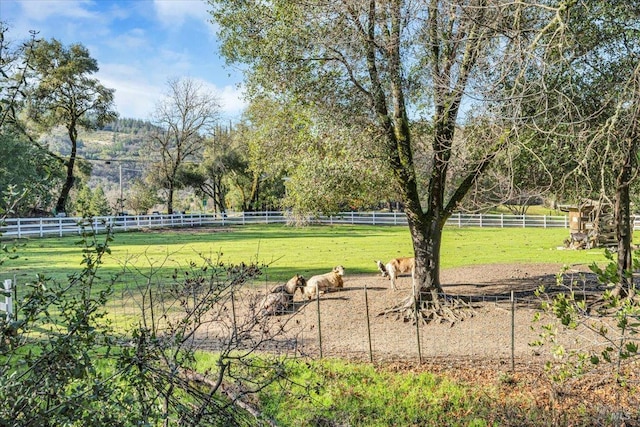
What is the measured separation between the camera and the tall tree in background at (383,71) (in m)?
6.99

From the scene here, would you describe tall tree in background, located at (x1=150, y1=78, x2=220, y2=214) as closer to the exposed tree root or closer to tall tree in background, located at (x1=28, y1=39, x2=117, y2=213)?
tall tree in background, located at (x1=28, y1=39, x2=117, y2=213)

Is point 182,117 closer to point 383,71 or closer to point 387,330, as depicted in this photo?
point 383,71

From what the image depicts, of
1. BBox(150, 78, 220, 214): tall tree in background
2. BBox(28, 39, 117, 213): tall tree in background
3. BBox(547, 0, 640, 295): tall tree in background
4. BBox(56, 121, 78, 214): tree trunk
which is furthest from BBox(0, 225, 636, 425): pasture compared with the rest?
BBox(150, 78, 220, 214): tall tree in background

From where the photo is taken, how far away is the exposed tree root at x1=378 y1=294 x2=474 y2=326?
819 centimetres

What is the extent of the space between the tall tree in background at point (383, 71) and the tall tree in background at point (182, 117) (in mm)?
26881

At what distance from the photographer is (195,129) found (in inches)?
1353

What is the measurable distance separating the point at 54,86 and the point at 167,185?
36.7 ft

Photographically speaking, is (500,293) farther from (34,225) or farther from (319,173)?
(34,225)

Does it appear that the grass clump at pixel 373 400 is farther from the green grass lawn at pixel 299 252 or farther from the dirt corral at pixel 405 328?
the green grass lawn at pixel 299 252

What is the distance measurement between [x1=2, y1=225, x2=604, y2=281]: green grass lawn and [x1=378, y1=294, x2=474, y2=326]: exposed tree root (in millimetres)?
3664

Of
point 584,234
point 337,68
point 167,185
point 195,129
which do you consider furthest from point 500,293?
point 167,185

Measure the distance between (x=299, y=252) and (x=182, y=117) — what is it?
66.5 feet

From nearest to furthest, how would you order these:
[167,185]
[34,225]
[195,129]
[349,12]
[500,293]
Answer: [349,12]
[500,293]
[34,225]
[195,129]
[167,185]

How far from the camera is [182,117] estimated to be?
34344 mm
